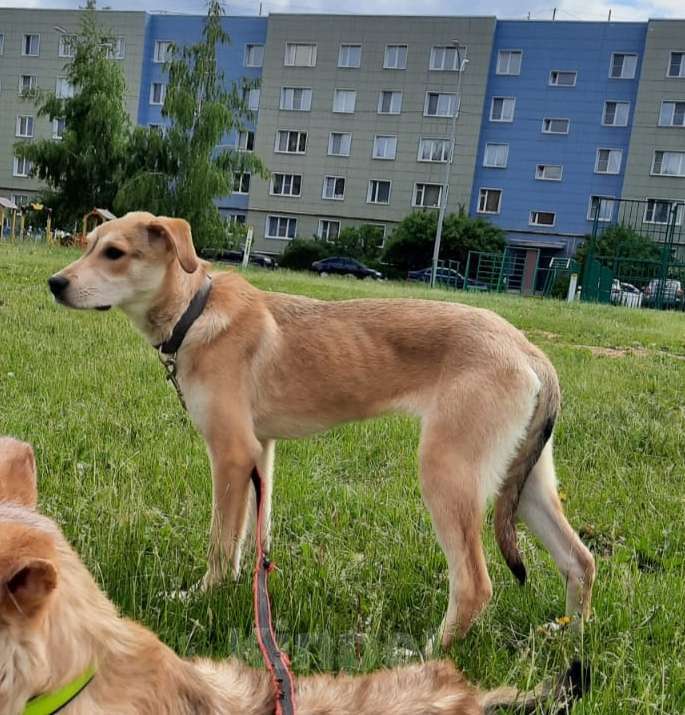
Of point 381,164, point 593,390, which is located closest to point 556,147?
point 381,164

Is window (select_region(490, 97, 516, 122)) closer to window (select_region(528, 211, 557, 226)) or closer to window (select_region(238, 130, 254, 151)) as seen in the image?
window (select_region(528, 211, 557, 226))

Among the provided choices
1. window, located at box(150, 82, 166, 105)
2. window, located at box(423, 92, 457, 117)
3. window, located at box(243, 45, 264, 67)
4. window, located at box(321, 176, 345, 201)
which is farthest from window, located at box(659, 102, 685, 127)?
window, located at box(150, 82, 166, 105)

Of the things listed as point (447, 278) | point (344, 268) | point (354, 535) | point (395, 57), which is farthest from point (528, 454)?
point (395, 57)

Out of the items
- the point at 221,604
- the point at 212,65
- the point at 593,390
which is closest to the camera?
the point at 221,604

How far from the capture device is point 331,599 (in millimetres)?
3293

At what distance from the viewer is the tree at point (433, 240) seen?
2021 inches

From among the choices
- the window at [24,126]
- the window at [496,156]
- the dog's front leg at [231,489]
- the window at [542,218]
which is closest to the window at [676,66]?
the window at [496,156]

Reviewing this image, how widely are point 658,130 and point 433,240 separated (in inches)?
744

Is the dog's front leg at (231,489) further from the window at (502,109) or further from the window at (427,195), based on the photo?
the window at (502,109)

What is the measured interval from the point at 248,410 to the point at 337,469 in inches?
61.3

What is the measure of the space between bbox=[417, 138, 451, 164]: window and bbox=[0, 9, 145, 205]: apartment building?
2495cm

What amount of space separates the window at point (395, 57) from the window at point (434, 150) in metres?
6.31

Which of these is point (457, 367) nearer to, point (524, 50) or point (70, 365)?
point (70, 365)

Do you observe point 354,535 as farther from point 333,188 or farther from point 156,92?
point 156,92
